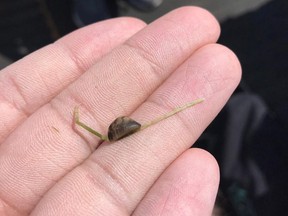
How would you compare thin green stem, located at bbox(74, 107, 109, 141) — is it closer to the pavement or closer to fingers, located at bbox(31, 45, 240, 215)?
fingers, located at bbox(31, 45, 240, 215)

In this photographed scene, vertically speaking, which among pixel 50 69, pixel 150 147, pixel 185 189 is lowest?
pixel 185 189

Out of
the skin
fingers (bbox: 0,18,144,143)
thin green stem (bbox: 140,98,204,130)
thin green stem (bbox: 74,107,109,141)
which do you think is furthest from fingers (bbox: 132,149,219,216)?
fingers (bbox: 0,18,144,143)

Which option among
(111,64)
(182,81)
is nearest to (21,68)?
(111,64)

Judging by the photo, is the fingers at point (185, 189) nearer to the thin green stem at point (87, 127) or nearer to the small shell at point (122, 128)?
the small shell at point (122, 128)

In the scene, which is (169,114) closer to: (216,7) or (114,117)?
(114,117)

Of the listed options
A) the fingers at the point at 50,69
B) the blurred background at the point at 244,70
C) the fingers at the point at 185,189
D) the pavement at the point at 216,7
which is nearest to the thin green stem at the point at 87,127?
the fingers at the point at 50,69

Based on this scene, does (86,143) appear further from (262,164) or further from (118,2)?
(118,2)

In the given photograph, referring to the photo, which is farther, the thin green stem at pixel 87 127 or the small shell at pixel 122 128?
the thin green stem at pixel 87 127

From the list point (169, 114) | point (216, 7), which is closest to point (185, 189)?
point (169, 114)
